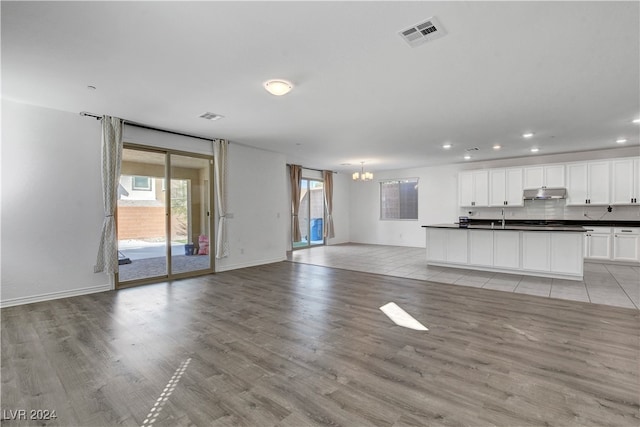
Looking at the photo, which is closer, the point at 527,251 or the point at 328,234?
the point at 527,251

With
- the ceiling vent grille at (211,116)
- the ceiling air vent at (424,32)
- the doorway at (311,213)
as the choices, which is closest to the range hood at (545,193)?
the doorway at (311,213)

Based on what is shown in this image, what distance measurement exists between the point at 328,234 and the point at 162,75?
320 inches

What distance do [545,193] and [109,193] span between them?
370 inches

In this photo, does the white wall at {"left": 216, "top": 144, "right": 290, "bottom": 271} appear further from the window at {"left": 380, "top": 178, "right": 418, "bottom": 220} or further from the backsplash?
the backsplash

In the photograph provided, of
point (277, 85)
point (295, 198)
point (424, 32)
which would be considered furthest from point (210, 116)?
point (295, 198)

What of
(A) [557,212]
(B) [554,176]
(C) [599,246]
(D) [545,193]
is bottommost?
(C) [599,246]

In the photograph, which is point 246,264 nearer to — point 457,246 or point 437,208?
point 457,246

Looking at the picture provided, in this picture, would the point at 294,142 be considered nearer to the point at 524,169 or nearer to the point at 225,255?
the point at 225,255

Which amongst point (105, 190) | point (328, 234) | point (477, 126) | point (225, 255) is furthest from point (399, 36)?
point (328, 234)

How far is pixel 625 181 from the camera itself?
6.78 m

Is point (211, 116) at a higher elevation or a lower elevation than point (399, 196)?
higher

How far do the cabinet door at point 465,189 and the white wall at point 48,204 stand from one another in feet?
28.4

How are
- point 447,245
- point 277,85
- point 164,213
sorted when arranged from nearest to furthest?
point 277,85 → point 164,213 → point 447,245

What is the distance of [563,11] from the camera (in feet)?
7.40
